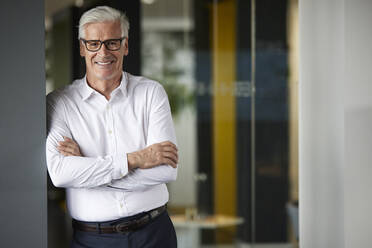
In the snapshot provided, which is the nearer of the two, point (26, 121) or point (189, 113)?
point (26, 121)

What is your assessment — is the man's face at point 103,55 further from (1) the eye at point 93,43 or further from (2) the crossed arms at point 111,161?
(2) the crossed arms at point 111,161

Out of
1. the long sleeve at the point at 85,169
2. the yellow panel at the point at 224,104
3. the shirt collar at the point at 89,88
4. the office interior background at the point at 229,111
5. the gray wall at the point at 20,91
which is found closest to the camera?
the long sleeve at the point at 85,169

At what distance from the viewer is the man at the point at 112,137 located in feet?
8.38

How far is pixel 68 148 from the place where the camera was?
2.53m

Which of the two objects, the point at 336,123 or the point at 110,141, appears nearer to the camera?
the point at 110,141

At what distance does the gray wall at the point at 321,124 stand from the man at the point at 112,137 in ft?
2.98

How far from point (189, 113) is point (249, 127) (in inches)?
35.4

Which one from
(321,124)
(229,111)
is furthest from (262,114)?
(321,124)

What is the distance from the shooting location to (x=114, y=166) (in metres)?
2.46

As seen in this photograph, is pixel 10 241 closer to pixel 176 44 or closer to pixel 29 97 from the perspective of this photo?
pixel 29 97

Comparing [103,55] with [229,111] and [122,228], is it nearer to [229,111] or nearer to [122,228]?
[122,228]

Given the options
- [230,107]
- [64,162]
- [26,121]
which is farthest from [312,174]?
[230,107]

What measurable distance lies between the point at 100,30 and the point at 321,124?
56.1 inches

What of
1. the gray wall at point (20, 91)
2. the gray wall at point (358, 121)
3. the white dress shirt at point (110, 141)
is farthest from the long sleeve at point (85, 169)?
the gray wall at point (358, 121)
